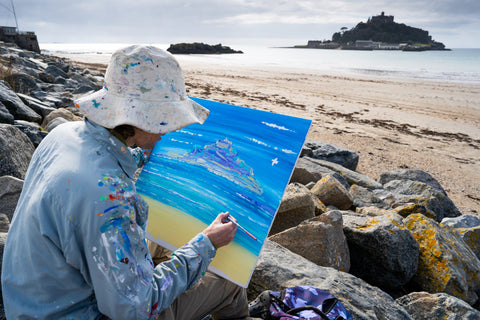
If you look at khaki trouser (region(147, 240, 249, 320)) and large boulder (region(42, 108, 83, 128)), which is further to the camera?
large boulder (region(42, 108, 83, 128))

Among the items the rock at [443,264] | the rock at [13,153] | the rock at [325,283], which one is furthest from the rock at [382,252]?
the rock at [13,153]

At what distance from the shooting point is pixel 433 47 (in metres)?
98.8

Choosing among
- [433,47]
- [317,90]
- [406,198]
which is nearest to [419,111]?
[317,90]

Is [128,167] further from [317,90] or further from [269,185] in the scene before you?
[317,90]

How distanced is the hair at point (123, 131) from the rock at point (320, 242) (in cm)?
187

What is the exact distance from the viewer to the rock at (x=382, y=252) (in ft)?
9.77

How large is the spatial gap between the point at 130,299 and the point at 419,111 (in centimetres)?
1460

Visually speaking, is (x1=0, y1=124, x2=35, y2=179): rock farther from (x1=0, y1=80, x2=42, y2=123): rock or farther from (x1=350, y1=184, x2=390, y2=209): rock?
(x1=350, y1=184, x2=390, y2=209): rock

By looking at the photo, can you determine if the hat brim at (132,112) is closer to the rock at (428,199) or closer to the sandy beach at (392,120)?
the rock at (428,199)

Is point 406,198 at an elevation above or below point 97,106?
below

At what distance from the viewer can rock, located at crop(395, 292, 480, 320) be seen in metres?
2.50

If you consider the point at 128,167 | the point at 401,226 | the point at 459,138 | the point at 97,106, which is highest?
the point at 97,106

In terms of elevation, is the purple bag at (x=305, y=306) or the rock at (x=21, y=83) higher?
the rock at (x=21, y=83)

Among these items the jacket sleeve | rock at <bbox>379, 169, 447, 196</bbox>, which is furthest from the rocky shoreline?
rock at <bbox>379, 169, 447, 196</bbox>
